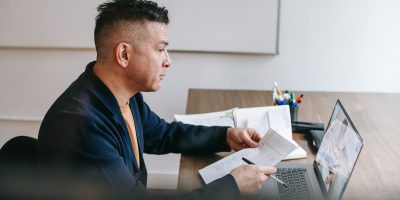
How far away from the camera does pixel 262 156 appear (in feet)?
4.47

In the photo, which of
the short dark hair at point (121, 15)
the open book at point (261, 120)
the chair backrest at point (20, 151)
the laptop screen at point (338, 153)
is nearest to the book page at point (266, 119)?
the open book at point (261, 120)

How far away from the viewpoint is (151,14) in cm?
129

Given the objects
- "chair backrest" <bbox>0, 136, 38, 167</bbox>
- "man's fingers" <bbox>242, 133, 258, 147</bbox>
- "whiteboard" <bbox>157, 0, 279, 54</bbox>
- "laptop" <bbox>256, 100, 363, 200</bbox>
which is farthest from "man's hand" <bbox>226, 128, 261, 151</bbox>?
"whiteboard" <bbox>157, 0, 279, 54</bbox>

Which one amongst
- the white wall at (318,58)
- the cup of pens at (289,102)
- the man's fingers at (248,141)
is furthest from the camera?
the white wall at (318,58)

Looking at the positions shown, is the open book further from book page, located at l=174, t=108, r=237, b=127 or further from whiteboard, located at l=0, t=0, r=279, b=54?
whiteboard, located at l=0, t=0, r=279, b=54

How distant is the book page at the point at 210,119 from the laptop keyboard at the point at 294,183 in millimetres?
343

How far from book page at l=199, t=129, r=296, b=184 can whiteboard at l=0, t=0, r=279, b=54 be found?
0.94m

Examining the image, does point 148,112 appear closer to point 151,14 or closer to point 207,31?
point 151,14

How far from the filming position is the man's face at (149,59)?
1266mm

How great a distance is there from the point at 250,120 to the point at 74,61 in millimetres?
1137

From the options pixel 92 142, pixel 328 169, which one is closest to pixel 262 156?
pixel 328 169

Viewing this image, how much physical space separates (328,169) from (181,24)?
1238 millimetres

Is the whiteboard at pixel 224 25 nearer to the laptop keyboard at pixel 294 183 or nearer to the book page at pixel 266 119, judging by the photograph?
the book page at pixel 266 119

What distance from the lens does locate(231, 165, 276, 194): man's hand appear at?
3.86ft
